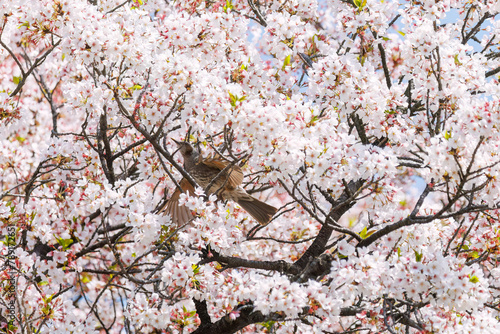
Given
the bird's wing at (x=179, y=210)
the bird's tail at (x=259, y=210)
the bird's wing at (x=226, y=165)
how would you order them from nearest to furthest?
the bird's wing at (x=226, y=165) < the bird's wing at (x=179, y=210) < the bird's tail at (x=259, y=210)

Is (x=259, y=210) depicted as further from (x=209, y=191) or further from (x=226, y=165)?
(x=226, y=165)

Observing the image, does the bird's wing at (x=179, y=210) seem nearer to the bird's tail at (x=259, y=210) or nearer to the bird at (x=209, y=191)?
the bird at (x=209, y=191)

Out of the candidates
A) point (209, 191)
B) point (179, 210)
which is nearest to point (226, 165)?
point (209, 191)

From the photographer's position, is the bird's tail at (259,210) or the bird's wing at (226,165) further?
the bird's tail at (259,210)

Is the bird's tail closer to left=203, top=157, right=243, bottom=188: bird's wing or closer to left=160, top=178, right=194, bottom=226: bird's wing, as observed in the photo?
left=203, top=157, right=243, bottom=188: bird's wing

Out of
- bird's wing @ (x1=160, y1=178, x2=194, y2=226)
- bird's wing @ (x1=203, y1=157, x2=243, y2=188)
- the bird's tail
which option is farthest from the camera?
the bird's tail

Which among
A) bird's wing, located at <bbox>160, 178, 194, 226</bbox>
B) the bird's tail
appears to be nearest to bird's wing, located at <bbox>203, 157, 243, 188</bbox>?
bird's wing, located at <bbox>160, 178, 194, 226</bbox>

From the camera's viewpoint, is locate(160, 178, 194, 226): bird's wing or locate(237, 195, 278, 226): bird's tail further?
locate(237, 195, 278, 226): bird's tail

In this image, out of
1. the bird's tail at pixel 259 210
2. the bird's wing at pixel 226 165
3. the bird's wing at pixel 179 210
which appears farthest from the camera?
the bird's tail at pixel 259 210

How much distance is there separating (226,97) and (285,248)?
3.19 m

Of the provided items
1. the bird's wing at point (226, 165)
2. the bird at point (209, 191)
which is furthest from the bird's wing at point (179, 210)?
the bird's wing at point (226, 165)

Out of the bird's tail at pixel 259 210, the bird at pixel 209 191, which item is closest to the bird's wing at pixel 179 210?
the bird at pixel 209 191

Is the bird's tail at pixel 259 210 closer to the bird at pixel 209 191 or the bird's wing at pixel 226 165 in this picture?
the bird at pixel 209 191

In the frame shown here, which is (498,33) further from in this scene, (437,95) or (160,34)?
(160,34)
